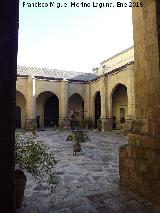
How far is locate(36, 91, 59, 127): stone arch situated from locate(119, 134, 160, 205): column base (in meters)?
23.9

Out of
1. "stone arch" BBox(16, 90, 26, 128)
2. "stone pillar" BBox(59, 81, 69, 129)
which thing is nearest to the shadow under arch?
"stone pillar" BBox(59, 81, 69, 129)

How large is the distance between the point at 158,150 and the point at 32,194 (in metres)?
2.70

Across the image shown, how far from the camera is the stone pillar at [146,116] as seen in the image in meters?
4.09

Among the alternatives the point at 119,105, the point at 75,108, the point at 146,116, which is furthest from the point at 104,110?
the point at 146,116

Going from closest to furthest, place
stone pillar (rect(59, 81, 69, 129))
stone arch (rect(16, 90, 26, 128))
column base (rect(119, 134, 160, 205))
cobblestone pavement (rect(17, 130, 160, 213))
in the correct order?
cobblestone pavement (rect(17, 130, 160, 213)) < column base (rect(119, 134, 160, 205)) < stone pillar (rect(59, 81, 69, 129)) < stone arch (rect(16, 90, 26, 128))

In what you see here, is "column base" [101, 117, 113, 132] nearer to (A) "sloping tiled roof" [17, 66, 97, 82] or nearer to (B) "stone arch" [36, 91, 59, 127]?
(A) "sloping tiled roof" [17, 66, 97, 82]

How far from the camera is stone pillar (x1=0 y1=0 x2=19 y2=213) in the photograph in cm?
244

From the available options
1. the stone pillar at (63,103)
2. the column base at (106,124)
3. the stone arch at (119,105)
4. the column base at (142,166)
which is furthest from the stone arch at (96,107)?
the column base at (142,166)

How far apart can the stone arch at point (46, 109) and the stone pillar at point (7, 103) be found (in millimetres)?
25827

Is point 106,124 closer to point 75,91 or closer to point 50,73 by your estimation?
point 75,91

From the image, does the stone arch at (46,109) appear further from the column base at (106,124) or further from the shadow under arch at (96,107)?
the column base at (106,124)

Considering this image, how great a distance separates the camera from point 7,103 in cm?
247

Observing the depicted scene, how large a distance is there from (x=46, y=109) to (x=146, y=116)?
25249mm

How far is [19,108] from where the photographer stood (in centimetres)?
2706
